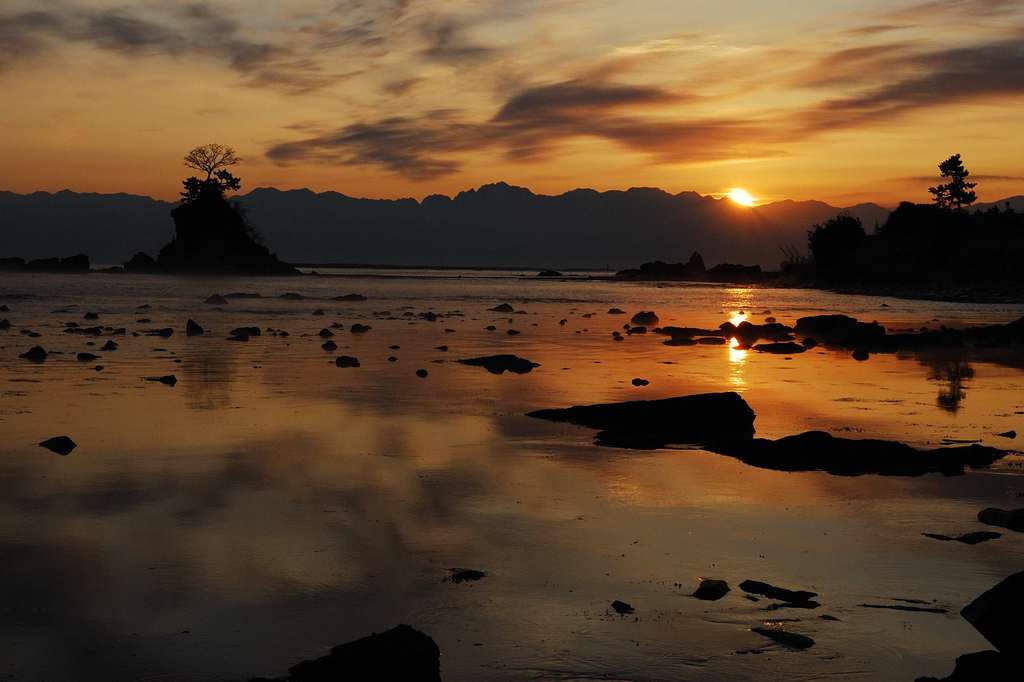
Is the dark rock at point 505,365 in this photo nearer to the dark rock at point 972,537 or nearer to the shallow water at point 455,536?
the shallow water at point 455,536

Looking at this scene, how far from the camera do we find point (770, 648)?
8062 millimetres

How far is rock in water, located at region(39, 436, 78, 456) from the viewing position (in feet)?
50.2

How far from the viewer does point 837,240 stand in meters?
150

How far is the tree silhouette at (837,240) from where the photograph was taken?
485 feet

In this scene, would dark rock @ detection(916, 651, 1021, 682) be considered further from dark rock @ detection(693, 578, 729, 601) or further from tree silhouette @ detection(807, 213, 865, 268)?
tree silhouette @ detection(807, 213, 865, 268)

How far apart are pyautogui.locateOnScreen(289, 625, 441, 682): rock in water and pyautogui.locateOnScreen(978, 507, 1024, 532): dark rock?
7.68 meters

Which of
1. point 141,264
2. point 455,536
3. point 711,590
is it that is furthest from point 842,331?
point 141,264

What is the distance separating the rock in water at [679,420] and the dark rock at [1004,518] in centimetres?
554

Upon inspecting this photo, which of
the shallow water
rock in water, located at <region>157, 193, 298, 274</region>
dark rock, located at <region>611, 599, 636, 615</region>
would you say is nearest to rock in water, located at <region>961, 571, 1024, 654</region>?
the shallow water

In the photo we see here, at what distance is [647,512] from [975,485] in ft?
16.6

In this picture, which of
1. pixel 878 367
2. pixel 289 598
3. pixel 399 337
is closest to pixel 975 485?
pixel 289 598

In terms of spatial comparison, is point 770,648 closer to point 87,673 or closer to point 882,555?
point 882,555

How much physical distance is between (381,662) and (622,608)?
2.58 meters

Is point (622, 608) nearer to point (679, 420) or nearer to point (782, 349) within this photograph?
point (679, 420)
